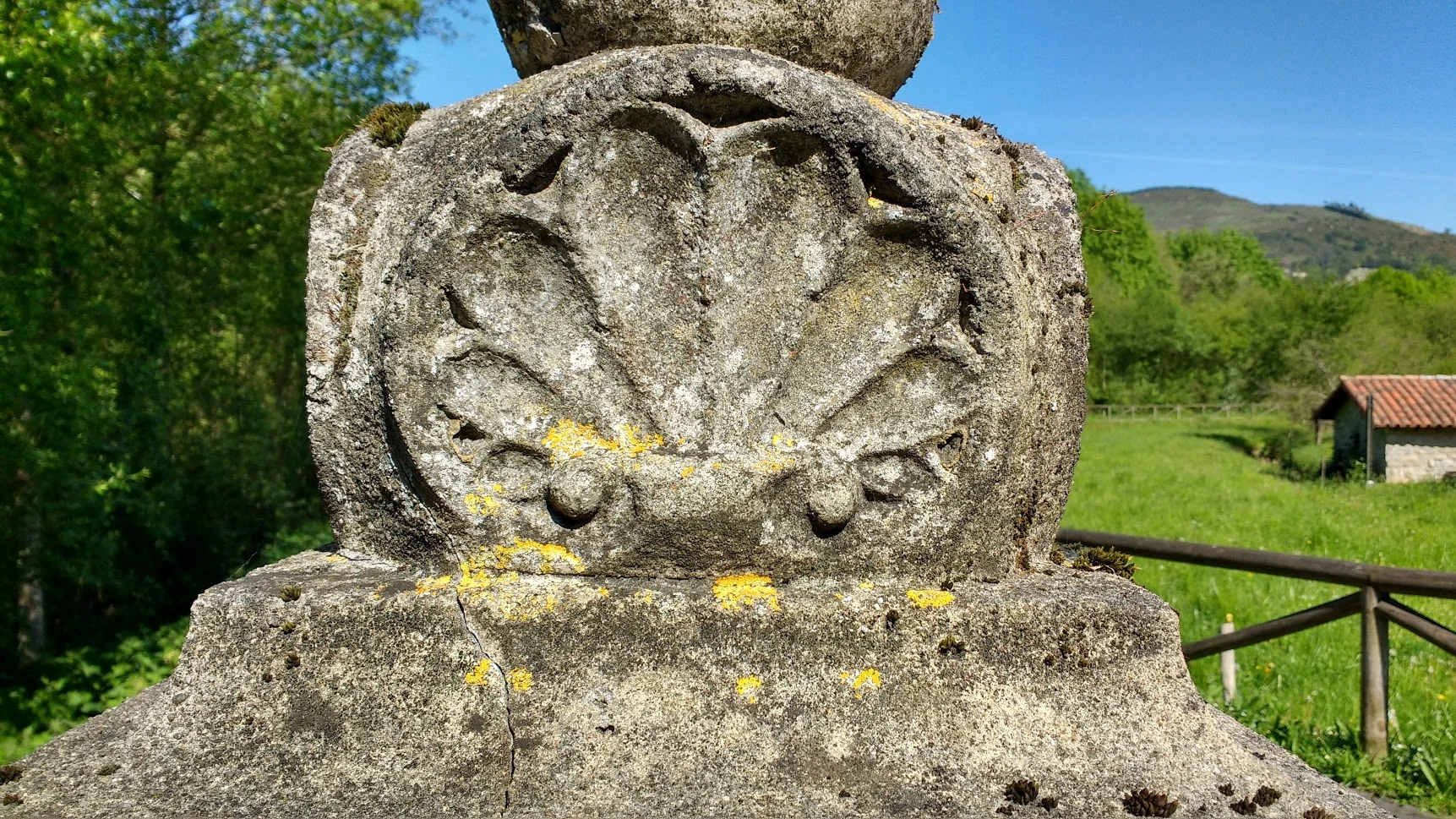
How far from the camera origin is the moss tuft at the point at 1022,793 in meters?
1.62

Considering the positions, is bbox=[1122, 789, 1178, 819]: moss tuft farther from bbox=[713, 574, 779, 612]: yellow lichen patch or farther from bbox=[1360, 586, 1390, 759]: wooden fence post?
bbox=[1360, 586, 1390, 759]: wooden fence post

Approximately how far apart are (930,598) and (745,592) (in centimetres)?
34

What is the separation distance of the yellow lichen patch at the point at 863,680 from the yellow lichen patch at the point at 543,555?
54 cm

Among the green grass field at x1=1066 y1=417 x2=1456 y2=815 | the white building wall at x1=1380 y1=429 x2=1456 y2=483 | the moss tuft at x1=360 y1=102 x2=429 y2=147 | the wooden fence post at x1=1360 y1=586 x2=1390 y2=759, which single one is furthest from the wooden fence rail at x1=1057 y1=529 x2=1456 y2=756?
the white building wall at x1=1380 y1=429 x2=1456 y2=483

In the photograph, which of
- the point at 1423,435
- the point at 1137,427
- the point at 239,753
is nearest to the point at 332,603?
the point at 239,753

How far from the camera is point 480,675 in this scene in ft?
5.76

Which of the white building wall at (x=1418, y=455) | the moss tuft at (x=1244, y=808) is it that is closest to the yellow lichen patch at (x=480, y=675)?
the moss tuft at (x=1244, y=808)

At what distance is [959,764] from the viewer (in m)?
1.68

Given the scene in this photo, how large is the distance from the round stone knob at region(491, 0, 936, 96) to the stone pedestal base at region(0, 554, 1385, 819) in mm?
1159

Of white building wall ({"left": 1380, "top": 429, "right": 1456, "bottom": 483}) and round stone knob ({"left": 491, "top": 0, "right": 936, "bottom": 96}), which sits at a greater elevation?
round stone knob ({"left": 491, "top": 0, "right": 936, "bottom": 96})

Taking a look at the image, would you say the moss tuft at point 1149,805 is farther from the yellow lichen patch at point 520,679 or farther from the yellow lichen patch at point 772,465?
the yellow lichen patch at point 520,679

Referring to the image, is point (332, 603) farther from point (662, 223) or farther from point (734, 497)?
point (662, 223)

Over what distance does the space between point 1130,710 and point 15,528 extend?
847cm

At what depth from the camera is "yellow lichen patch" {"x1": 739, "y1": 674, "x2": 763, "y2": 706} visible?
1736 mm
